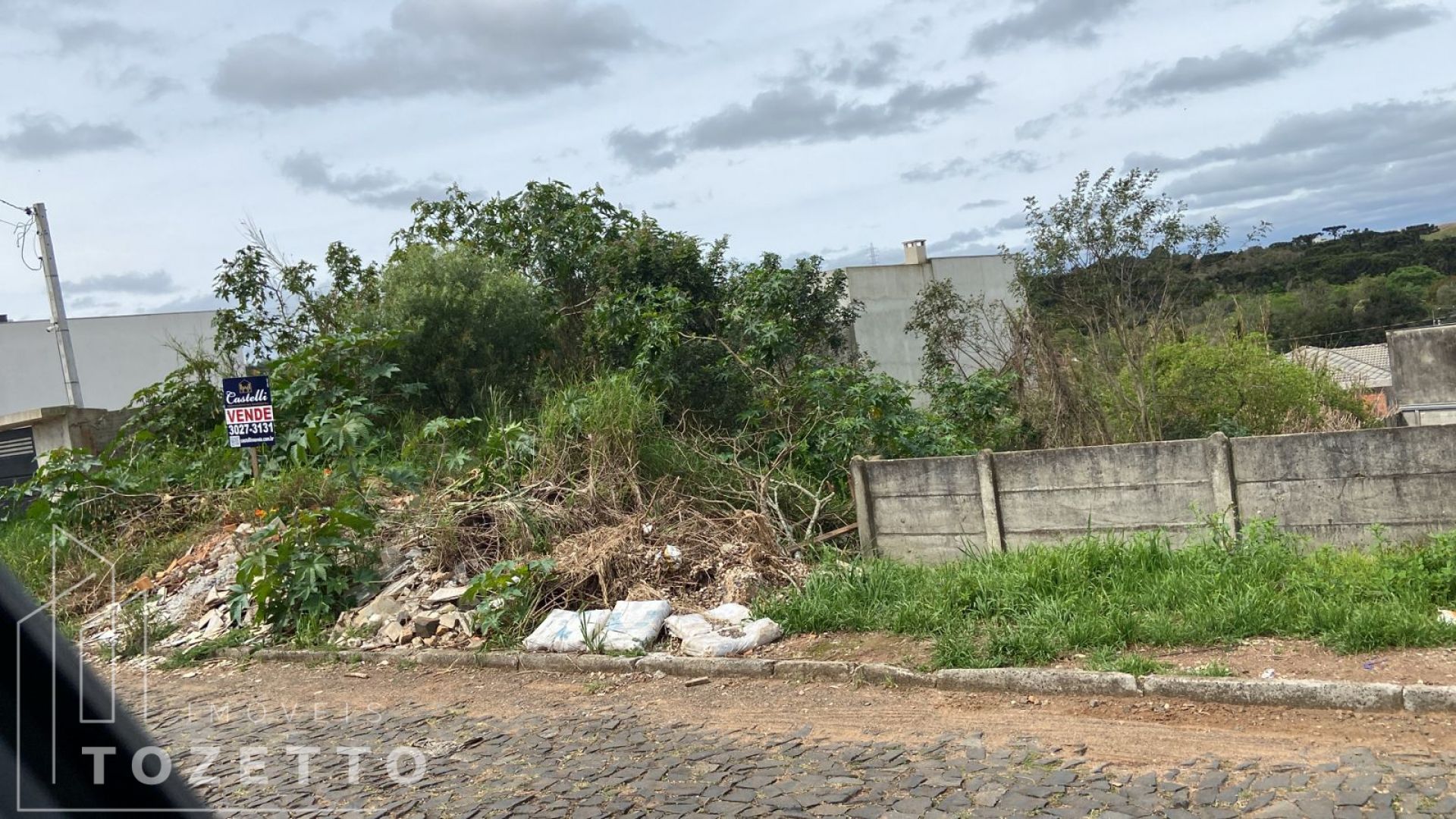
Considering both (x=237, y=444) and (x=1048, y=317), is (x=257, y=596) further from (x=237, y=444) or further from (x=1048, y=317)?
(x=1048, y=317)

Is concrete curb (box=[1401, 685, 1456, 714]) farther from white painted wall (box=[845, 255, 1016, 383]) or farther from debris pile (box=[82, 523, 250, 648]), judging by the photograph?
white painted wall (box=[845, 255, 1016, 383])

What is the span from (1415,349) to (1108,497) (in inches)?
315

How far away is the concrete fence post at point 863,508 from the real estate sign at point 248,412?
258 inches

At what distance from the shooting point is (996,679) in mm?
6852

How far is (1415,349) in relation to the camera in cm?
1447

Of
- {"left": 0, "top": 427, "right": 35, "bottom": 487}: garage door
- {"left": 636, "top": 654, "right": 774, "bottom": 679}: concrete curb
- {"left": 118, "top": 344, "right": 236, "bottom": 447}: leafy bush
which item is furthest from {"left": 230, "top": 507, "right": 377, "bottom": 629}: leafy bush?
{"left": 0, "top": 427, "right": 35, "bottom": 487}: garage door

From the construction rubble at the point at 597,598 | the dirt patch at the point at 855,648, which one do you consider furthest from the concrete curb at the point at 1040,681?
the construction rubble at the point at 597,598

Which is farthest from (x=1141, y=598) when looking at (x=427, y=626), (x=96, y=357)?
(x=96, y=357)

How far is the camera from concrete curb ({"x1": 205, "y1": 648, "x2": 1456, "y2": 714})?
582cm

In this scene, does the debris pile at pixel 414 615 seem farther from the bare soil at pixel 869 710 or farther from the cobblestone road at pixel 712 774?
the cobblestone road at pixel 712 774

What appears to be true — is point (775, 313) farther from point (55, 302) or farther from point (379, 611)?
point (55, 302)

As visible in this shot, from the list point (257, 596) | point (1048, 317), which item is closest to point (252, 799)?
point (257, 596)

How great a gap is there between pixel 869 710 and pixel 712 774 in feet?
4.70

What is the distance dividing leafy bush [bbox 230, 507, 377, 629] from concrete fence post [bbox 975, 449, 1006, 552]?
5821 mm
